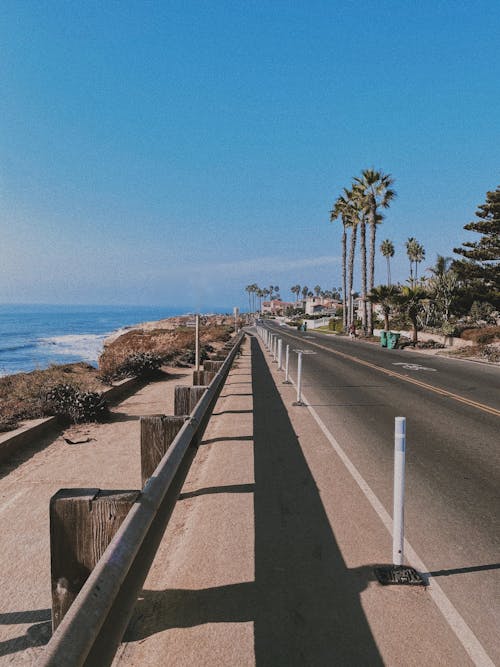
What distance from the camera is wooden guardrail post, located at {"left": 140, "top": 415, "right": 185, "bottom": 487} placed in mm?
4164

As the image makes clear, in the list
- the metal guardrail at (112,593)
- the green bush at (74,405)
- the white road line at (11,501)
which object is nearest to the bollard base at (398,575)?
the metal guardrail at (112,593)

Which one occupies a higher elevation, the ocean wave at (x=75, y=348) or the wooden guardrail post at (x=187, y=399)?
the wooden guardrail post at (x=187, y=399)

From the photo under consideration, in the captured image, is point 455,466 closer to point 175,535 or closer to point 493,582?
point 493,582

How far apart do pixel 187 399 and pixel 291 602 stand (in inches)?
123

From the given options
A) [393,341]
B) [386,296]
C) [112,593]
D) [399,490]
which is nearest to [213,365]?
[399,490]

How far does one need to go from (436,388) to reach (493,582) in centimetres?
1153

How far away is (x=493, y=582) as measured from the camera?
12.2 ft

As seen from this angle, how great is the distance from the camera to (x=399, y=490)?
12.7ft

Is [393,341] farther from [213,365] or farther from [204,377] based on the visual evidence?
Result: [204,377]

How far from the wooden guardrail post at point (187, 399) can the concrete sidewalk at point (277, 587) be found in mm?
930

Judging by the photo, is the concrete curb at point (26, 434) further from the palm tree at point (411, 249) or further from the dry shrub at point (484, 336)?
the palm tree at point (411, 249)

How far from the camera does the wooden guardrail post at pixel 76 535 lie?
230 cm

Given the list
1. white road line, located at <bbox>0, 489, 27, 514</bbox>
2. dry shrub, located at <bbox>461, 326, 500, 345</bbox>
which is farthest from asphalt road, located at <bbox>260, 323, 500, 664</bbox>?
dry shrub, located at <bbox>461, 326, 500, 345</bbox>

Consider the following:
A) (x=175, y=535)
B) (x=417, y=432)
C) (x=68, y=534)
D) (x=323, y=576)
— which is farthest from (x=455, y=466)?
(x=68, y=534)
